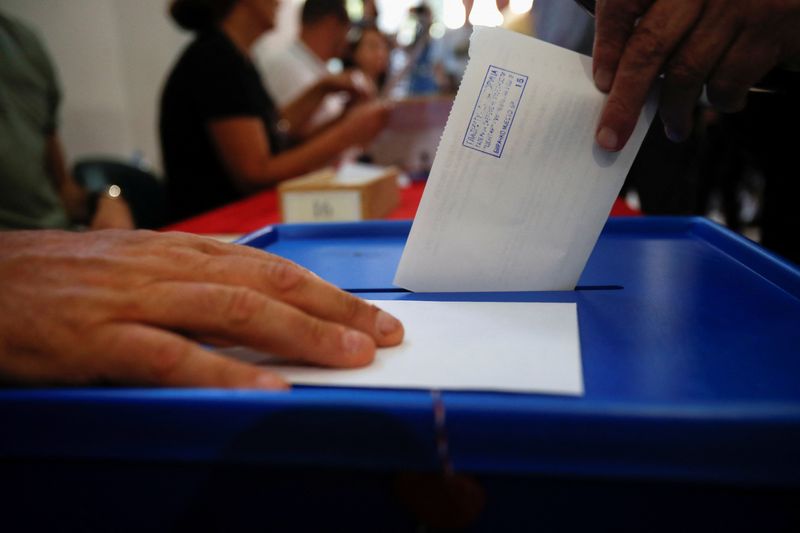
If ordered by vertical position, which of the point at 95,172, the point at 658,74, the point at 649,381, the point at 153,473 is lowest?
the point at 95,172

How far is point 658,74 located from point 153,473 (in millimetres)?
428

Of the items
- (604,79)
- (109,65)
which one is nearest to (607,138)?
(604,79)

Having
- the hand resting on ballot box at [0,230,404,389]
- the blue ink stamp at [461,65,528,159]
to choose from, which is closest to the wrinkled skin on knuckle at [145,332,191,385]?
the hand resting on ballot box at [0,230,404,389]

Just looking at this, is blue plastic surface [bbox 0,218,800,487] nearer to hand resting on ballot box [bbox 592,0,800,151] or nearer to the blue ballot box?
the blue ballot box

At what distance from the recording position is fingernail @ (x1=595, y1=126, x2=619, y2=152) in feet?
1.27

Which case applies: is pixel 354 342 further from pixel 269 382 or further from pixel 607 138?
pixel 607 138

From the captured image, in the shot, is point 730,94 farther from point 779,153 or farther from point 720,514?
point 779,153

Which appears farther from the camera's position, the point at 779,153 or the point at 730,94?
the point at 779,153

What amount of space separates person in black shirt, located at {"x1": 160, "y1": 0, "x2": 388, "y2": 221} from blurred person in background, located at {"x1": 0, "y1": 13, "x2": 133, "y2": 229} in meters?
0.26

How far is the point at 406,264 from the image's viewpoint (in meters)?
0.43

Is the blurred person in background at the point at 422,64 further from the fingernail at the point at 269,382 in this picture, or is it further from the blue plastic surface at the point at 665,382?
the fingernail at the point at 269,382

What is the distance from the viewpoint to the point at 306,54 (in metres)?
2.37

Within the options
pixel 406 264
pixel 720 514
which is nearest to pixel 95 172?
pixel 406 264

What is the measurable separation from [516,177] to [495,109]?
5 cm
